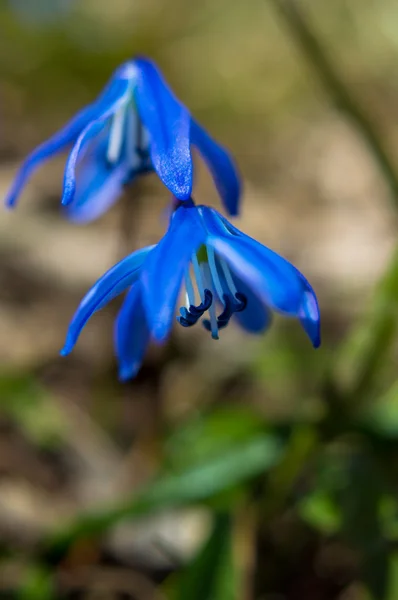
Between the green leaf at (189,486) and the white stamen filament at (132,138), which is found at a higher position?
the white stamen filament at (132,138)

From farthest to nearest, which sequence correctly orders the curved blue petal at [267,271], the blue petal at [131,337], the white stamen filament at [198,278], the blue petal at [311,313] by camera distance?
the blue petal at [131,337], the white stamen filament at [198,278], the blue petal at [311,313], the curved blue petal at [267,271]

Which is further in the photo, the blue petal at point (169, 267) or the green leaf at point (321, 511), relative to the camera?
the green leaf at point (321, 511)

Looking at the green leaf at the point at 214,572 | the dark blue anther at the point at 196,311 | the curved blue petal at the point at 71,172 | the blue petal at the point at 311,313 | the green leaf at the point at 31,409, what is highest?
the curved blue petal at the point at 71,172

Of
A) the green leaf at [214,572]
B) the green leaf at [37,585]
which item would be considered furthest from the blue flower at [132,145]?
the green leaf at [37,585]

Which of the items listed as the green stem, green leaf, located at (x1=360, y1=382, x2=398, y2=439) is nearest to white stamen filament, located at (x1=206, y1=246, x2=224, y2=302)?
green leaf, located at (x1=360, y1=382, x2=398, y2=439)

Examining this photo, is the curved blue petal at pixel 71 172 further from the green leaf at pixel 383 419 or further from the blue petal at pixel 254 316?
the green leaf at pixel 383 419

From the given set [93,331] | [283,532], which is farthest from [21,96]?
[283,532]

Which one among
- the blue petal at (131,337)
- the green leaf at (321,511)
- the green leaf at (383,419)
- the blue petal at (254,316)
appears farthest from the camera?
the green leaf at (383,419)

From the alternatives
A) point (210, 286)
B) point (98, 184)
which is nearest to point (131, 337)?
point (210, 286)
